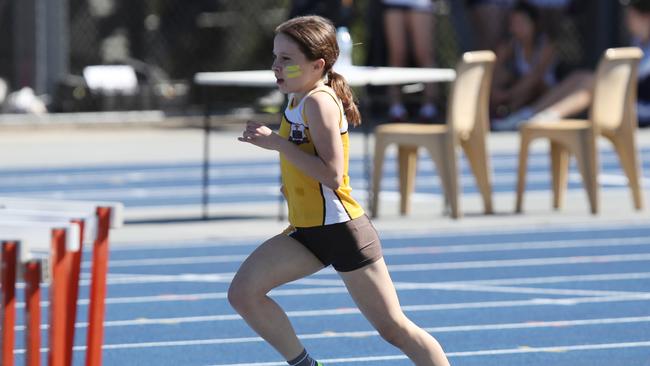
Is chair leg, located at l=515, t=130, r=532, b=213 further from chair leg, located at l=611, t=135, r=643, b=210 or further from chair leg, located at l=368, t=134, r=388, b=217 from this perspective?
chair leg, located at l=368, t=134, r=388, b=217

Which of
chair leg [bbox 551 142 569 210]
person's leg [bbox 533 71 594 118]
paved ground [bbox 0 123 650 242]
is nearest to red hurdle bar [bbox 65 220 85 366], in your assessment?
paved ground [bbox 0 123 650 242]

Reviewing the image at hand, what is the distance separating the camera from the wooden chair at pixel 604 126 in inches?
413

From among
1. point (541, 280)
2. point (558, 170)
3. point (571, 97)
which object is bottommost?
point (541, 280)

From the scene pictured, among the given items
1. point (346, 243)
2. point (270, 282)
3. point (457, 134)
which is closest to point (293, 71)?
point (346, 243)

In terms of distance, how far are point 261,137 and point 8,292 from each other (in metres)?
1.02

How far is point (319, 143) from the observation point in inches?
187

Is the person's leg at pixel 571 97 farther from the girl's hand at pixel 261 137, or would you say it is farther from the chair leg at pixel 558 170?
the girl's hand at pixel 261 137

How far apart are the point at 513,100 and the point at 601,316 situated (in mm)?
10455

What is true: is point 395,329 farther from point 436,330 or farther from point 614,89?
point 614,89

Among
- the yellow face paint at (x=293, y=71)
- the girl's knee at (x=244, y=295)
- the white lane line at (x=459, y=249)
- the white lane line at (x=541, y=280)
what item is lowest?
the white lane line at (x=541, y=280)

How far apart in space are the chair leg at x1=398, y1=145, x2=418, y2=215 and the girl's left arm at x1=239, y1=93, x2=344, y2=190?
6.03 meters

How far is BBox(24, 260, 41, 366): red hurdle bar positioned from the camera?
13.1 feet

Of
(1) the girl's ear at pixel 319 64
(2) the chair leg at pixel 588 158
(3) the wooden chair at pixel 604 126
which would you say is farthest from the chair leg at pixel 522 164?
(1) the girl's ear at pixel 319 64

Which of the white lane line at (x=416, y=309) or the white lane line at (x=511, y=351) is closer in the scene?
the white lane line at (x=511, y=351)
